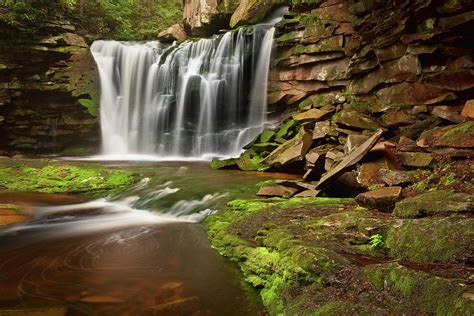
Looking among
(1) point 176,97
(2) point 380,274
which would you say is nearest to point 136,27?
(1) point 176,97

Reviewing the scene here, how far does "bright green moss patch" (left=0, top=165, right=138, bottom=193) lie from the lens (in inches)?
427

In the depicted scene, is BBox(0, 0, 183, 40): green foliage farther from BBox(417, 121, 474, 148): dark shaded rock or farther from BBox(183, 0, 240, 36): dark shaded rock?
BBox(417, 121, 474, 148): dark shaded rock

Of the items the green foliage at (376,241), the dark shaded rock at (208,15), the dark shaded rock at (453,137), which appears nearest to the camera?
the green foliage at (376,241)

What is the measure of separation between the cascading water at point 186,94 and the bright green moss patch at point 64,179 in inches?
263

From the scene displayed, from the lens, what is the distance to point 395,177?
6.20m

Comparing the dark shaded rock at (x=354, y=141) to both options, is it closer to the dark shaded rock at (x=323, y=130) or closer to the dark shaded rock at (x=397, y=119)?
the dark shaded rock at (x=397, y=119)

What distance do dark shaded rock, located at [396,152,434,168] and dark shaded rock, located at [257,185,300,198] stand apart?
2.19 meters

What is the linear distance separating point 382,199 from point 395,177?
1.12m

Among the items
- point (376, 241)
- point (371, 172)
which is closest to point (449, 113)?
point (371, 172)

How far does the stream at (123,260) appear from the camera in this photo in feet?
12.9

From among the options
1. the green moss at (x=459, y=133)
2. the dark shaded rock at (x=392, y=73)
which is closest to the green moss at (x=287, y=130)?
the dark shaded rock at (x=392, y=73)

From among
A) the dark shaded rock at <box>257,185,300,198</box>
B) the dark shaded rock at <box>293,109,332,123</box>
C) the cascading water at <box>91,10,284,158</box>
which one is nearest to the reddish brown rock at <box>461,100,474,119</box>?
the dark shaded rock at <box>257,185,300,198</box>

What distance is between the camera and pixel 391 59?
10.9 meters

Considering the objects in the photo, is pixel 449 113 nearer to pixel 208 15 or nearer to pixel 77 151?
pixel 77 151
